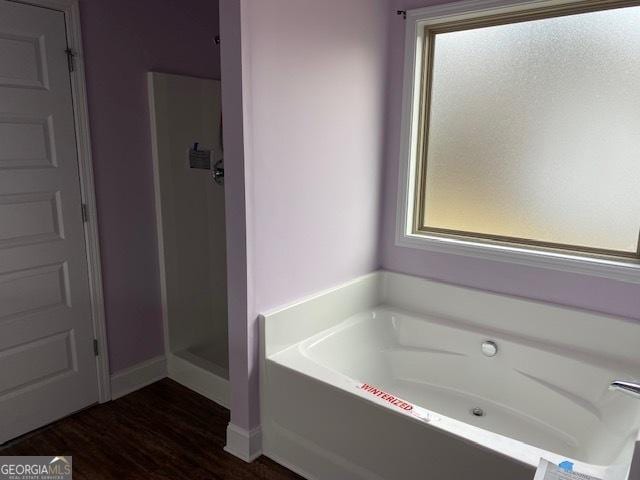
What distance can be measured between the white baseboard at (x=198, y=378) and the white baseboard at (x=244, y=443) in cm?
36

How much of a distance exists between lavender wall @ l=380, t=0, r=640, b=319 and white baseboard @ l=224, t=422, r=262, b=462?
119cm

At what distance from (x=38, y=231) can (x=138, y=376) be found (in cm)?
102

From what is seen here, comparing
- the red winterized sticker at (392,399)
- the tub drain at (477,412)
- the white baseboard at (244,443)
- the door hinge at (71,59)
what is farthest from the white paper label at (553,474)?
the door hinge at (71,59)

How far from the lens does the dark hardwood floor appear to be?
210cm

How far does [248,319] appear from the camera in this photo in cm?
206

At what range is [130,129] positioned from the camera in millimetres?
2590

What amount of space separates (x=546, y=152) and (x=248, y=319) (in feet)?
5.25

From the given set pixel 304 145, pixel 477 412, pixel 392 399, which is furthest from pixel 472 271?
pixel 304 145

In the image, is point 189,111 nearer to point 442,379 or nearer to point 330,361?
point 330,361

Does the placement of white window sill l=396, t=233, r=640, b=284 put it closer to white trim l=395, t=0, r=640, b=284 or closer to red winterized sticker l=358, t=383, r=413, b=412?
white trim l=395, t=0, r=640, b=284

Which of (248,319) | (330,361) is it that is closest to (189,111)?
(248,319)

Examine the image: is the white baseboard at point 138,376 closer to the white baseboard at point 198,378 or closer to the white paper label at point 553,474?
the white baseboard at point 198,378

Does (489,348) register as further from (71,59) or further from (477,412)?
(71,59)

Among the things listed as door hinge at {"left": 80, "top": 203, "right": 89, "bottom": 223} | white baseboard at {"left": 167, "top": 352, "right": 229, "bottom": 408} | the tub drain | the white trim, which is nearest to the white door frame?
door hinge at {"left": 80, "top": 203, "right": 89, "bottom": 223}
